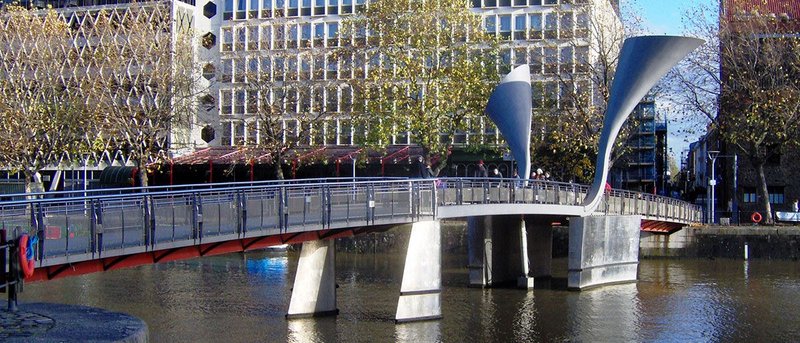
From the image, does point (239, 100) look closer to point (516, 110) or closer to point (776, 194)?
point (516, 110)

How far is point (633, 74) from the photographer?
4281cm

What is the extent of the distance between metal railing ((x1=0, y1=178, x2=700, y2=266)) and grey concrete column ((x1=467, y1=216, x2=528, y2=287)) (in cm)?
432

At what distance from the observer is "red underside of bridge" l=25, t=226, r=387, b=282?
2267 centimetres

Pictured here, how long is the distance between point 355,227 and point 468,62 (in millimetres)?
28196

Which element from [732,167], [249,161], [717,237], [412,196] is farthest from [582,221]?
[732,167]

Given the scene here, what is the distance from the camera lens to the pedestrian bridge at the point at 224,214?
22422 mm

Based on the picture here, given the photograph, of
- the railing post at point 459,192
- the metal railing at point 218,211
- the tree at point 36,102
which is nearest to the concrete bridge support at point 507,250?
the metal railing at point 218,211

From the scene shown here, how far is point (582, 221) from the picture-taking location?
43219 millimetres

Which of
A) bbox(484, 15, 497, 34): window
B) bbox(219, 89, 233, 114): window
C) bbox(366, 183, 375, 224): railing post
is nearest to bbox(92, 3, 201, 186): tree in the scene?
bbox(219, 89, 233, 114): window

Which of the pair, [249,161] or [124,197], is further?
[249,161]

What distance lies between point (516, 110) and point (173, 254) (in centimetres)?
2341

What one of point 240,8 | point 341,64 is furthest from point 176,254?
point 240,8

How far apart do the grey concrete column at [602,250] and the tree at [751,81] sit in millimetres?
16180

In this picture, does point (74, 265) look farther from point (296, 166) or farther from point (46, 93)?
→ point (296, 166)
